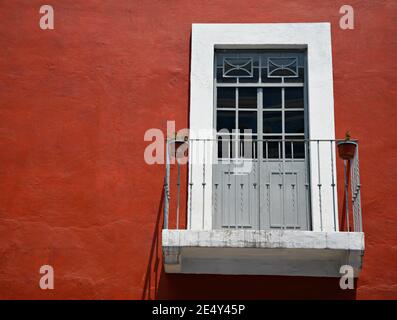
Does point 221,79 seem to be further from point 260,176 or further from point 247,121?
point 260,176

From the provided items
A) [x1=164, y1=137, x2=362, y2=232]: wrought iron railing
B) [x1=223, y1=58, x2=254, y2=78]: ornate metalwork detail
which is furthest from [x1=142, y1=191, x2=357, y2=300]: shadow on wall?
[x1=223, y1=58, x2=254, y2=78]: ornate metalwork detail

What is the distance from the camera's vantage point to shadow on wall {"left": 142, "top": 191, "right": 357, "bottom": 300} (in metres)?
8.75

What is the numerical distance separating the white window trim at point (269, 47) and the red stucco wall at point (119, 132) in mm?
136

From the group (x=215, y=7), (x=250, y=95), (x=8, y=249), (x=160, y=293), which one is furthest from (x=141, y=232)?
(x=215, y=7)

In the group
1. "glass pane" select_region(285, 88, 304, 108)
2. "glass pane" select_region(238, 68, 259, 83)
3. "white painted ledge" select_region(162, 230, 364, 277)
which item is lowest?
"white painted ledge" select_region(162, 230, 364, 277)

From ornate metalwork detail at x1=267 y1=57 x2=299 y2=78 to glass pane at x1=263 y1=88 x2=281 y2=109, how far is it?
0.18 m

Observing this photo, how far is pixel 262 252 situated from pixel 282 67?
2.47 metres

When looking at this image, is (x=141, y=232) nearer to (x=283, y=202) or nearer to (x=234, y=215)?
(x=234, y=215)

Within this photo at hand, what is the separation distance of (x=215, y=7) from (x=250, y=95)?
1.21 m

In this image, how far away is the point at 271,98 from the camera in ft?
31.5

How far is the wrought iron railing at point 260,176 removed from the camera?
8.94 meters

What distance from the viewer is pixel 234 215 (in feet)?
29.8

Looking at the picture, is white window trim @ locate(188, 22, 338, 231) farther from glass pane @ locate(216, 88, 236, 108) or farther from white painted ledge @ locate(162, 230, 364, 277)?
white painted ledge @ locate(162, 230, 364, 277)

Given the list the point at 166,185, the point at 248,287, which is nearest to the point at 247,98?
the point at 166,185
